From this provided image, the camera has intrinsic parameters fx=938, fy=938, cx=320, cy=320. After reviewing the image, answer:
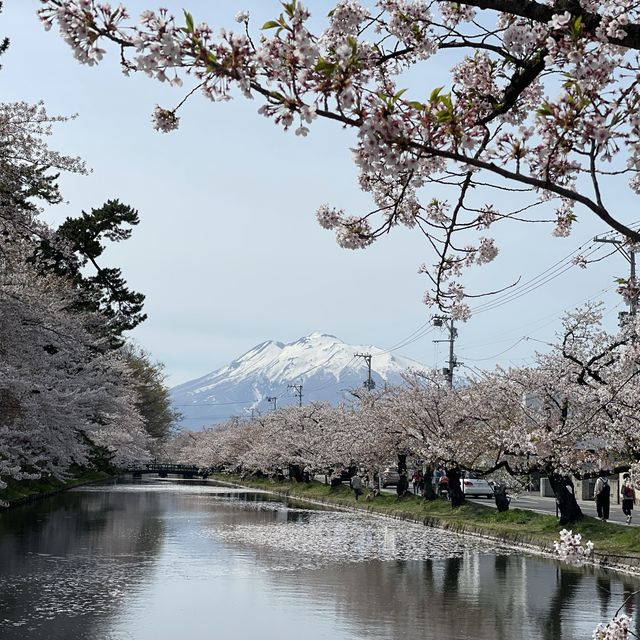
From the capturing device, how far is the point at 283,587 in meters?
18.0

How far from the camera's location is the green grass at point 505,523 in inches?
976

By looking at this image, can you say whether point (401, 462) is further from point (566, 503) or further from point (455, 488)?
point (566, 503)

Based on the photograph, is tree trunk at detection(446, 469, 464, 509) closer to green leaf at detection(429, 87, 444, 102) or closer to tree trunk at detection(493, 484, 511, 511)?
tree trunk at detection(493, 484, 511, 511)

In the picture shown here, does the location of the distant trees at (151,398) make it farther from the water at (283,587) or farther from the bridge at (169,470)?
the water at (283,587)

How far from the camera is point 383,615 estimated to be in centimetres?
1477

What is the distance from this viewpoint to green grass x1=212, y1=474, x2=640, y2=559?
2480 centimetres

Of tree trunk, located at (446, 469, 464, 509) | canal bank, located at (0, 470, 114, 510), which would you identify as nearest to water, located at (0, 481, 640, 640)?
tree trunk, located at (446, 469, 464, 509)

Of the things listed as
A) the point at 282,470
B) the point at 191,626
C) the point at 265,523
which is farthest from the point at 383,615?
the point at 282,470

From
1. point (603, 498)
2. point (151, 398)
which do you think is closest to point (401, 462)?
point (603, 498)

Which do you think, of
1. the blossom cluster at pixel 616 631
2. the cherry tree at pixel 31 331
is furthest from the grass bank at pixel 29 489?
the blossom cluster at pixel 616 631

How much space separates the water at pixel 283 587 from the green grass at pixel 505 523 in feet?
4.23

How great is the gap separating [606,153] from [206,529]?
29.1m

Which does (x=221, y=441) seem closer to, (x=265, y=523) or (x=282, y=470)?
(x=282, y=470)

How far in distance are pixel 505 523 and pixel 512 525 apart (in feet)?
2.91
